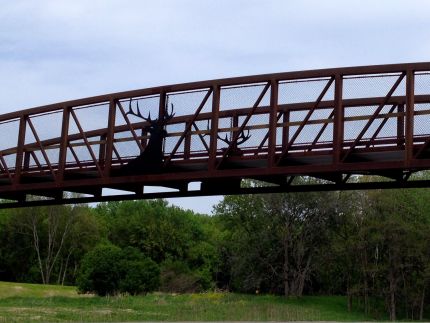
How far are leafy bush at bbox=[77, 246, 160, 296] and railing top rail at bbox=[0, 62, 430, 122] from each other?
137 ft

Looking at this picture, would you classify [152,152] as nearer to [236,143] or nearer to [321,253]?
[236,143]

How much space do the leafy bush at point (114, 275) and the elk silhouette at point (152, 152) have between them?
44848mm

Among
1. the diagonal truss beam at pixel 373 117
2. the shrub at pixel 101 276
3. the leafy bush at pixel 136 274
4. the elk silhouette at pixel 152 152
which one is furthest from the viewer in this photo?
the shrub at pixel 101 276

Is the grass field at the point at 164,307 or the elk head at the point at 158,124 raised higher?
the elk head at the point at 158,124

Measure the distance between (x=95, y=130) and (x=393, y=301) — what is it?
49.3 m

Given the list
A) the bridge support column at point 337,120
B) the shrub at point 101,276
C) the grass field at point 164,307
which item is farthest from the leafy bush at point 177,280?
the bridge support column at point 337,120

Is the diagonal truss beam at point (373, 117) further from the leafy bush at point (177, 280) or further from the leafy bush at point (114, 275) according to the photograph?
the leafy bush at point (177, 280)

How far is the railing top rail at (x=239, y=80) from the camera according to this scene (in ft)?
71.7

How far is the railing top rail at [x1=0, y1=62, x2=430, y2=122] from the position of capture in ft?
71.7

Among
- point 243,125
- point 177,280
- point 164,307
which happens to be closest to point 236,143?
point 243,125

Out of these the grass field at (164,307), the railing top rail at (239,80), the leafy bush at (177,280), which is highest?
the railing top rail at (239,80)

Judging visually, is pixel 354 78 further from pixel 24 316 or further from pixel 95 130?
pixel 24 316

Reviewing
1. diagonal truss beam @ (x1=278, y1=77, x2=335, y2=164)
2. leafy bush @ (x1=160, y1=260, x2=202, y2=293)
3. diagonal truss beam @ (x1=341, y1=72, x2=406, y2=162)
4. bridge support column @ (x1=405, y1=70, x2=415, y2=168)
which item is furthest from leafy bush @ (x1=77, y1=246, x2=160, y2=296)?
bridge support column @ (x1=405, y1=70, x2=415, y2=168)

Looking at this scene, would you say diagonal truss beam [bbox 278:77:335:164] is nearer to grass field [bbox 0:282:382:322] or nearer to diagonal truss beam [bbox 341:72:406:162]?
diagonal truss beam [bbox 341:72:406:162]
